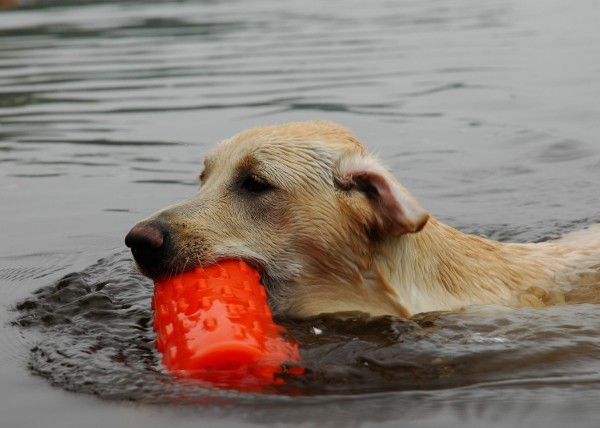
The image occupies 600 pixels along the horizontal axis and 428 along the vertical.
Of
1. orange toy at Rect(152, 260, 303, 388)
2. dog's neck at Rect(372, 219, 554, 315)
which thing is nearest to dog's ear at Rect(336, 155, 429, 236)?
dog's neck at Rect(372, 219, 554, 315)

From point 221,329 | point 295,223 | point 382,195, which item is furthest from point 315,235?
point 221,329

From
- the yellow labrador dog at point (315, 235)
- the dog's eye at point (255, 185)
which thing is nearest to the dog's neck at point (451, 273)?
the yellow labrador dog at point (315, 235)

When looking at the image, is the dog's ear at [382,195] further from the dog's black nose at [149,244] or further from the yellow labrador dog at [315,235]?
the dog's black nose at [149,244]

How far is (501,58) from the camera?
685 inches

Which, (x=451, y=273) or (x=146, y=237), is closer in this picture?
(x=146, y=237)

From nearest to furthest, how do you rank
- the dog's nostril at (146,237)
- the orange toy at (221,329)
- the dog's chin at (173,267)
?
the orange toy at (221,329)
the dog's nostril at (146,237)
the dog's chin at (173,267)

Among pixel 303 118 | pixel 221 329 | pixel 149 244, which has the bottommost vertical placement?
pixel 221 329

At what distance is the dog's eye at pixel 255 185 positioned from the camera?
560cm

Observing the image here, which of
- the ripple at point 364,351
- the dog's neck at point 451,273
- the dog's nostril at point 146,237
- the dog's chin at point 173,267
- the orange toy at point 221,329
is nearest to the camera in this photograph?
the orange toy at point 221,329

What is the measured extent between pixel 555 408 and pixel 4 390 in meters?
2.61

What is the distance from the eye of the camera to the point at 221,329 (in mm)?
4688

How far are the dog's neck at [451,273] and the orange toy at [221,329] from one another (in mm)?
760

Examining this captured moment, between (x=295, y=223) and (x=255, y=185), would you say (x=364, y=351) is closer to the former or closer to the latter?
(x=295, y=223)

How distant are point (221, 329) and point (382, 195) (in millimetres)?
1229
